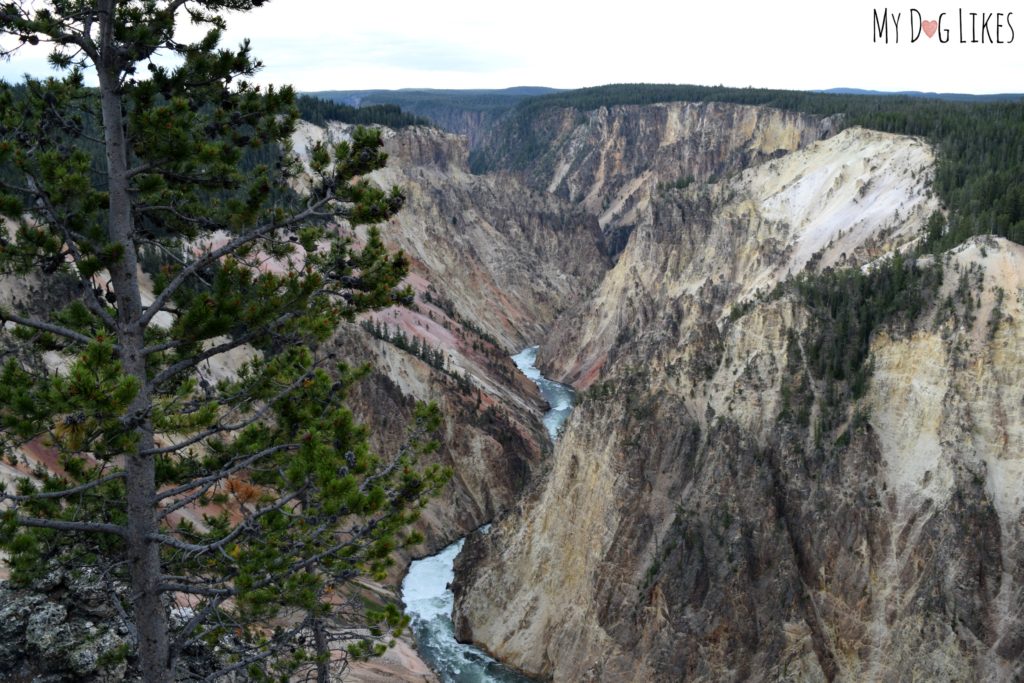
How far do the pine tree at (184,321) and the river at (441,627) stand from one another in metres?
20.1

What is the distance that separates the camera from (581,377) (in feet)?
239

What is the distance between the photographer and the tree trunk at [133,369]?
8.64 meters

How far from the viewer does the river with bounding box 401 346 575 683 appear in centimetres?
2936

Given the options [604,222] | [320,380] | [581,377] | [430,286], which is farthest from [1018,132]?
[604,222]

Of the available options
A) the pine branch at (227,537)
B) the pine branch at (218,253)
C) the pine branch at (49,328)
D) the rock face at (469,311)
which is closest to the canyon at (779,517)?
the rock face at (469,311)

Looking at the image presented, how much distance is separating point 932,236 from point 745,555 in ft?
54.4

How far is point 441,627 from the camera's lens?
33.3 meters

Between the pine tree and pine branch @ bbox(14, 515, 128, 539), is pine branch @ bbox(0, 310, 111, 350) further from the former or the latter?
pine branch @ bbox(14, 515, 128, 539)

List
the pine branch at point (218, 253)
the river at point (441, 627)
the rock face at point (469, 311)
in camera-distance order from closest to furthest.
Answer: the pine branch at point (218, 253) < the river at point (441, 627) < the rock face at point (469, 311)

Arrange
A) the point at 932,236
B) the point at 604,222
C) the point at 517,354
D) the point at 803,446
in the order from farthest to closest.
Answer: the point at 604,222 → the point at 517,354 → the point at 932,236 → the point at 803,446

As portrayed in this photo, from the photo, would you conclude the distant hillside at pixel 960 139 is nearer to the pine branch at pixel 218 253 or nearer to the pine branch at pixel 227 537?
the pine branch at pixel 218 253

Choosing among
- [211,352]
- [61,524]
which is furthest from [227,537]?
[211,352]

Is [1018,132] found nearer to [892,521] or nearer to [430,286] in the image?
[892,521]

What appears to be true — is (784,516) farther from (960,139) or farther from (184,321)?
(960,139)
